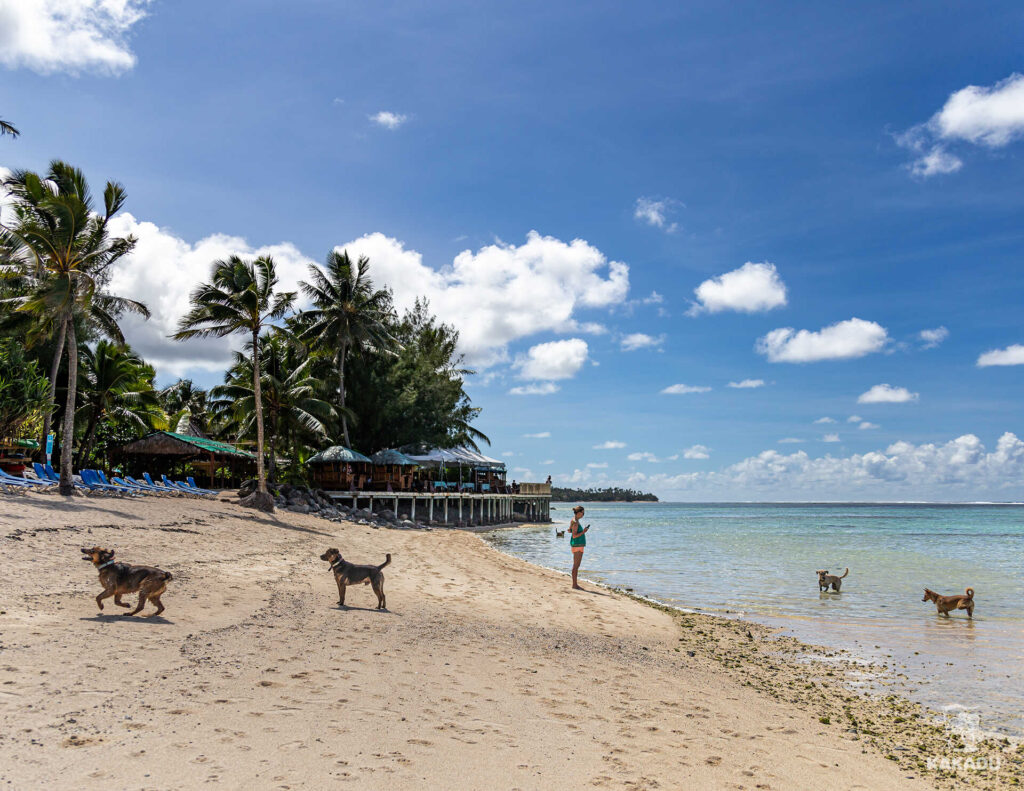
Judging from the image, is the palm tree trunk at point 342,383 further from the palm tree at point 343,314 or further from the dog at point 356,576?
the dog at point 356,576

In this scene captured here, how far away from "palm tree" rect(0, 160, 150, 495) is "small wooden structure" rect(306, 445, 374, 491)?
13972 millimetres

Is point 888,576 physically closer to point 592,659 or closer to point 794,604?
point 794,604

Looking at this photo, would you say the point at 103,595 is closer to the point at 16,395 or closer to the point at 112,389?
the point at 16,395

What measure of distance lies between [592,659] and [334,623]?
304cm

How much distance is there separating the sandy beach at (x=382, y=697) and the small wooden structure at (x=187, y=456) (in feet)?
69.0

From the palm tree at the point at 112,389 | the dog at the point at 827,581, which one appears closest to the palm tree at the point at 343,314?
the palm tree at the point at 112,389

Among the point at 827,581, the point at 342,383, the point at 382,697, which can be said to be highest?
the point at 342,383

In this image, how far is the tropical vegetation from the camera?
19188 mm

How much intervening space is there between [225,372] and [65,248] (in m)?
20.6

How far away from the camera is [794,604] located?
47.2ft

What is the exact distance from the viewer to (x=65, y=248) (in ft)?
60.8

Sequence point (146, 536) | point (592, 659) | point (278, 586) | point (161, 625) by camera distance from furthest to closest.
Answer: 1. point (146, 536)
2. point (278, 586)
3. point (592, 659)
4. point (161, 625)

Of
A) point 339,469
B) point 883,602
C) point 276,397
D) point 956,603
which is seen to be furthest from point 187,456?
point 956,603

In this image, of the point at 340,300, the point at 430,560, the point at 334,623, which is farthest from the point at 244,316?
the point at 334,623
